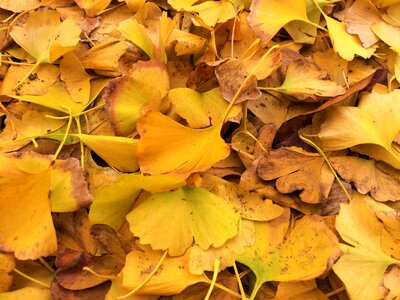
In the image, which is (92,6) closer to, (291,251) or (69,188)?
(69,188)

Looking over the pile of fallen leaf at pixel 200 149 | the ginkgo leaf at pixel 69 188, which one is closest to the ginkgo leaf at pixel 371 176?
the pile of fallen leaf at pixel 200 149

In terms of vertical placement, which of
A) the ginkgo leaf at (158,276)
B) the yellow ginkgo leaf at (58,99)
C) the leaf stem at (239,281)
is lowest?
the leaf stem at (239,281)

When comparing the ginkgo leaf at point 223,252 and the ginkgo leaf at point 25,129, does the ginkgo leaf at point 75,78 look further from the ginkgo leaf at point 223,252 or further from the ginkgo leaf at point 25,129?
the ginkgo leaf at point 223,252

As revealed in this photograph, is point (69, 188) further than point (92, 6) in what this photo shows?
No

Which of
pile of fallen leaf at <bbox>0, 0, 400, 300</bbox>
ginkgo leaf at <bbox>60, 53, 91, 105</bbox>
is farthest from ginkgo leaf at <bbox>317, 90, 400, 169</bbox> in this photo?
ginkgo leaf at <bbox>60, 53, 91, 105</bbox>

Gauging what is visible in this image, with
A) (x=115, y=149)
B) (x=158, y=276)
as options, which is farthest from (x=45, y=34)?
(x=158, y=276)

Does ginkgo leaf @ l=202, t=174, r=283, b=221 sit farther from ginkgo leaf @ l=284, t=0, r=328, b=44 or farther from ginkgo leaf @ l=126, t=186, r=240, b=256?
ginkgo leaf @ l=284, t=0, r=328, b=44
